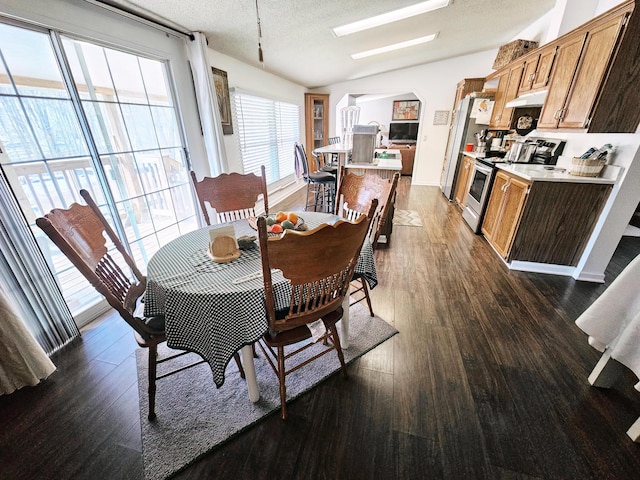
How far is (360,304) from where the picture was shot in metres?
2.18

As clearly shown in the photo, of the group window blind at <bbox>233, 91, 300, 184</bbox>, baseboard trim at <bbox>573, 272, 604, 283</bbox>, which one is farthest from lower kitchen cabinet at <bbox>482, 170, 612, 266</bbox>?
window blind at <bbox>233, 91, 300, 184</bbox>

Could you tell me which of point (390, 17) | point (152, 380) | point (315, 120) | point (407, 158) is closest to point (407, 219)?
point (390, 17)

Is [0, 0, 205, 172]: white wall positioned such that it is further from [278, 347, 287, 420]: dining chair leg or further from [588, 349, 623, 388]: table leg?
[588, 349, 623, 388]: table leg

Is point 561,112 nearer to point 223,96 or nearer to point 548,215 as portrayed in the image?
point 548,215

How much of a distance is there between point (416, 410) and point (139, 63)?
3361 millimetres

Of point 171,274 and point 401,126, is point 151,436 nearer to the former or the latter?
point 171,274

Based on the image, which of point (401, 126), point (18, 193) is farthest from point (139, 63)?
point (401, 126)

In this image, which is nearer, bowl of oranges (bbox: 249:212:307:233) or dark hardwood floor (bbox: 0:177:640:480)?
dark hardwood floor (bbox: 0:177:640:480)

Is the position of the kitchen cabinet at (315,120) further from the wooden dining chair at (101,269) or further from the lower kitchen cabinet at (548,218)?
the wooden dining chair at (101,269)

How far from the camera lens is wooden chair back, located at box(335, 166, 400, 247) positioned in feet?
5.62

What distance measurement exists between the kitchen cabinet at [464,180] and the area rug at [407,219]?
0.87 metres

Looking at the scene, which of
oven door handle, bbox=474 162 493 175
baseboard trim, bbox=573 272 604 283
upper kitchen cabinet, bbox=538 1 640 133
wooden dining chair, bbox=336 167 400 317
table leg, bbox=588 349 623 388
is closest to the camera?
table leg, bbox=588 349 623 388

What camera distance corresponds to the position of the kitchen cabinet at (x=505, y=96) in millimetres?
3492

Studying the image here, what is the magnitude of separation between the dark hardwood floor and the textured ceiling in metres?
2.56
